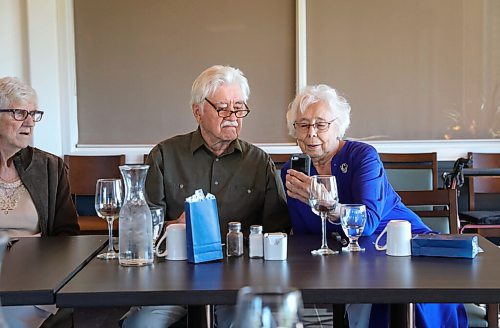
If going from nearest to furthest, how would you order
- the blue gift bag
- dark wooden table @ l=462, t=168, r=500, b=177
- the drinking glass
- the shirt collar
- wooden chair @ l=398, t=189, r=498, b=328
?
the drinking glass, the blue gift bag, the shirt collar, wooden chair @ l=398, t=189, r=498, b=328, dark wooden table @ l=462, t=168, r=500, b=177

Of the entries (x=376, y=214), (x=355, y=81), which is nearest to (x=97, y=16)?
(x=355, y=81)

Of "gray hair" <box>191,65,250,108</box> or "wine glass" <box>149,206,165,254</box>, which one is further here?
"gray hair" <box>191,65,250,108</box>

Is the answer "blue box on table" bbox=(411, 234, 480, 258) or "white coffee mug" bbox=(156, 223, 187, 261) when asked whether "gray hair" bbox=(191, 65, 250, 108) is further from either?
"blue box on table" bbox=(411, 234, 480, 258)

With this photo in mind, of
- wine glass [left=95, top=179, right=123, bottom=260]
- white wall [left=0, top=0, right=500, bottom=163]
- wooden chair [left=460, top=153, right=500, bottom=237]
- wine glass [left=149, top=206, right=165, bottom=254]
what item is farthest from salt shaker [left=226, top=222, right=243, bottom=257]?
white wall [left=0, top=0, right=500, bottom=163]

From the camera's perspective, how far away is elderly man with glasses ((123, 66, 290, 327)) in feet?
7.57

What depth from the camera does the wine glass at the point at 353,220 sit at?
1715 millimetres

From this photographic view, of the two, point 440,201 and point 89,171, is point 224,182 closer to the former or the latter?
point 440,201

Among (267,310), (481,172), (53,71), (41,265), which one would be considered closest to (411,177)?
(481,172)

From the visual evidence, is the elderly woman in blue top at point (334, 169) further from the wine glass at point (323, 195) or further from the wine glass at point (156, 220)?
the wine glass at point (156, 220)

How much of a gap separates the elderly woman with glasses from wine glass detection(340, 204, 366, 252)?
1.14m

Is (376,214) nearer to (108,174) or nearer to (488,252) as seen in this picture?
(488,252)

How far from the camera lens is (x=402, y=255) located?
165 centimetres

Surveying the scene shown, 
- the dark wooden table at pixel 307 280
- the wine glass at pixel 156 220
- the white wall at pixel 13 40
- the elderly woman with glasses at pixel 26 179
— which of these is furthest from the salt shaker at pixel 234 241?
the white wall at pixel 13 40

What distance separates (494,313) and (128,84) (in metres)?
3.10
